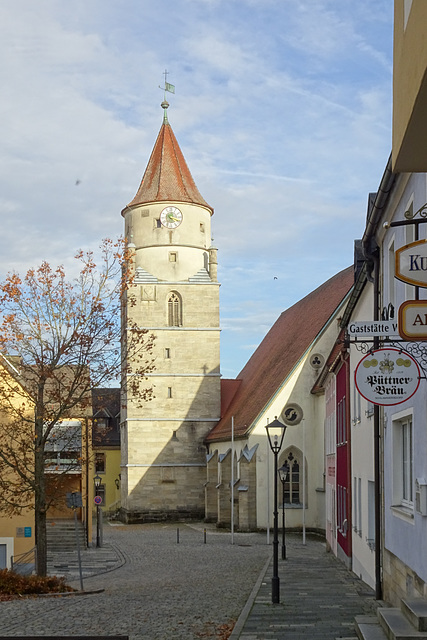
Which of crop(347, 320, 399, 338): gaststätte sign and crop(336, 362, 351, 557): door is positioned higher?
crop(347, 320, 399, 338): gaststätte sign

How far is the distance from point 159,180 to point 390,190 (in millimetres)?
44744

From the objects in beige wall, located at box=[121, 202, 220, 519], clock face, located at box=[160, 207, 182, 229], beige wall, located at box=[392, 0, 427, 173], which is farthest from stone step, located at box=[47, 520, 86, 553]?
beige wall, located at box=[392, 0, 427, 173]

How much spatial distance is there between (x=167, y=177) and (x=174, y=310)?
829 centimetres

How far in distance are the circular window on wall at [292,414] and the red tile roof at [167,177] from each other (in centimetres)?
1627

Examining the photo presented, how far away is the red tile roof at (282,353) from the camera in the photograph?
152ft

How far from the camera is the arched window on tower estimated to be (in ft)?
180

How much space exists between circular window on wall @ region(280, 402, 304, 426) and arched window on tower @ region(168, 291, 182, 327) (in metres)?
11.6

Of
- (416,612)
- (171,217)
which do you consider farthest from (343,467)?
(171,217)

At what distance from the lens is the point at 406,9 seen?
6734 mm

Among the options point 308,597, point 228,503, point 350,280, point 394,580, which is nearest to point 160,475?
point 228,503

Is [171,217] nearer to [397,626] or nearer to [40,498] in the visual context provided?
[40,498]

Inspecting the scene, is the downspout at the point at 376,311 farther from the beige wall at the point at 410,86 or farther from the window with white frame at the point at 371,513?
the beige wall at the point at 410,86

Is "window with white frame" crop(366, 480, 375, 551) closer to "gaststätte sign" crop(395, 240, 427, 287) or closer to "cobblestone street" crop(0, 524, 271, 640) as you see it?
"cobblestone street" crop(0, 524, 271, 640)

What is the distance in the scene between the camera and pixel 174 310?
55.0 m
